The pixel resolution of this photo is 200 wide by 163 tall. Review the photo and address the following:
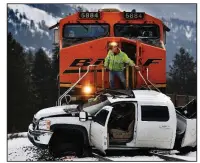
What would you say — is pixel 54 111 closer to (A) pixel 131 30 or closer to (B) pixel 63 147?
(B) pixel 63 147

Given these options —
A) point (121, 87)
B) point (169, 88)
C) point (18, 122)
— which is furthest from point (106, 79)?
point (18, 122)

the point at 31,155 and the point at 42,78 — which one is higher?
the point at 42,78

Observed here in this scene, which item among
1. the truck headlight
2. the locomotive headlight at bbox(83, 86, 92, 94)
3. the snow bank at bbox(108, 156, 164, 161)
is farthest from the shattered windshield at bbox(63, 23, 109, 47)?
the snow bank at bbox(108, 156, 164, 161)

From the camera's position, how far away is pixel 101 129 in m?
7.98

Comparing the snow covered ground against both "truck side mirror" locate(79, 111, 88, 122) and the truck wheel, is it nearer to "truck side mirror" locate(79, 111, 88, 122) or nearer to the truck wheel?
the truck wheel

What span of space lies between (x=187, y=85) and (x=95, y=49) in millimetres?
4591

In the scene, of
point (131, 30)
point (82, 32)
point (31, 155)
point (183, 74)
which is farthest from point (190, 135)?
point (183, 74)

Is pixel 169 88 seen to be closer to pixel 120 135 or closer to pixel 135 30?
pixel 135 30

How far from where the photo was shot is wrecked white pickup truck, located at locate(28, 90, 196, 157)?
8109 millimetres

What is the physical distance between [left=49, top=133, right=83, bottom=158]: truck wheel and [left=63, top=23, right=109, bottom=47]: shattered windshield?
11.7 ft

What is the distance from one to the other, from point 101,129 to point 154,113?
1184 mm

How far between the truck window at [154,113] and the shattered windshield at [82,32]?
368 centimetres

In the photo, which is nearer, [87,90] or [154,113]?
[154,113]

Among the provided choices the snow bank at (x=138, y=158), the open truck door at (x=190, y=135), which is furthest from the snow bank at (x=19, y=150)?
the open truck door at (x=190, y=135)
